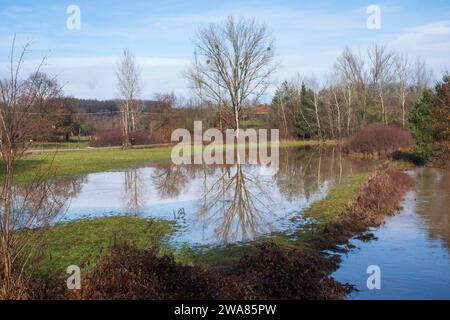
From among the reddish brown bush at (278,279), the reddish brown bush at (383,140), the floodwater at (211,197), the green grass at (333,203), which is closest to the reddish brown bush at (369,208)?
the green grass at (333,203)

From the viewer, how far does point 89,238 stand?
1034 centimetres

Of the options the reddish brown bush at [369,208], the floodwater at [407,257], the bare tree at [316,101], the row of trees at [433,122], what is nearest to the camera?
the floodwater at [407,257]

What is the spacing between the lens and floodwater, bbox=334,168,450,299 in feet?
23.5

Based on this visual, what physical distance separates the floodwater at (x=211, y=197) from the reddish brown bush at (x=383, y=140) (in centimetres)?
755

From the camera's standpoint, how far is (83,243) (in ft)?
32.3

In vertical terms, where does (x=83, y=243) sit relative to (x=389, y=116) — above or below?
below

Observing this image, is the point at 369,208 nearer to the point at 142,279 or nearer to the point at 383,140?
the point at 142,279

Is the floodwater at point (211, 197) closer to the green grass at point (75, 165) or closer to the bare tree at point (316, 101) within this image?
the green grass at point (75, 165)

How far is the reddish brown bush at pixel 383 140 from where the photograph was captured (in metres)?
32.9

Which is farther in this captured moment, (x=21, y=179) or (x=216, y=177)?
(x=216, y=177)

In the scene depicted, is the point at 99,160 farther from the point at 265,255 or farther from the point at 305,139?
the point at 305,139

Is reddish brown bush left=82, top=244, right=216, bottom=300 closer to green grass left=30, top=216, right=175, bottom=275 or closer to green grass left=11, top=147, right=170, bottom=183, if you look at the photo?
green grass left=30, top=216, right=175, bottom=275

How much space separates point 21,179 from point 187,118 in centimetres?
3421
